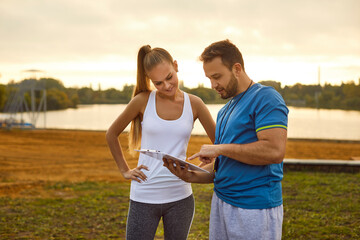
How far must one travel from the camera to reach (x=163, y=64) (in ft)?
6.70

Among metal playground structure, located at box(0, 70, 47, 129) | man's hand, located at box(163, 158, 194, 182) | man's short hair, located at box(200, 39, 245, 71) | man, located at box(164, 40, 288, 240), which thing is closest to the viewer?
man, located at box(164, 40, 288, 240)

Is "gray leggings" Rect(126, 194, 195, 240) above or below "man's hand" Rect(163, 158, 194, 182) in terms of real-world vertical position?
below

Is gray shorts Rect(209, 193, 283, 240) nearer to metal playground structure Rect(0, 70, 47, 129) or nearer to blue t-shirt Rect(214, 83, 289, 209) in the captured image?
blue t-shirt Rect(214, 83, 289, 209)

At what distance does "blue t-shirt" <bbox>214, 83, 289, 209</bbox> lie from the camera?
60.4 inches

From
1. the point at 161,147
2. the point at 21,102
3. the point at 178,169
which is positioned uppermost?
the point at 21,102

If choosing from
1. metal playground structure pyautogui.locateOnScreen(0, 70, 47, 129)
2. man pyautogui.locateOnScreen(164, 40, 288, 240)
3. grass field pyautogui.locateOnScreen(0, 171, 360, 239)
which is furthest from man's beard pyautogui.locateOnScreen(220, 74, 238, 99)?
metal playground structure pyautogui.locateOnScreen(0, 70, 47, 129)

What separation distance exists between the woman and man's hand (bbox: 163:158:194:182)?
0.40 ft

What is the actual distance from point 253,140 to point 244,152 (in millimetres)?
113

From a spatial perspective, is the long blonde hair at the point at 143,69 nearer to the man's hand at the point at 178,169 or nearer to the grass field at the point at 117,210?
the man's hand at the point at 178,169

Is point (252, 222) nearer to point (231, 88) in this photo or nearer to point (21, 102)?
point (231, 88)

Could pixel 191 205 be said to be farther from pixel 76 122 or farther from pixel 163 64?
pixel 76 122

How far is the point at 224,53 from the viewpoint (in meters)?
1.72

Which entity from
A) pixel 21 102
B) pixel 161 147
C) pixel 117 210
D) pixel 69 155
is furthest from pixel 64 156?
pixel 161 147

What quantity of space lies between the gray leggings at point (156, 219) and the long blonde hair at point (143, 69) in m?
0.43
